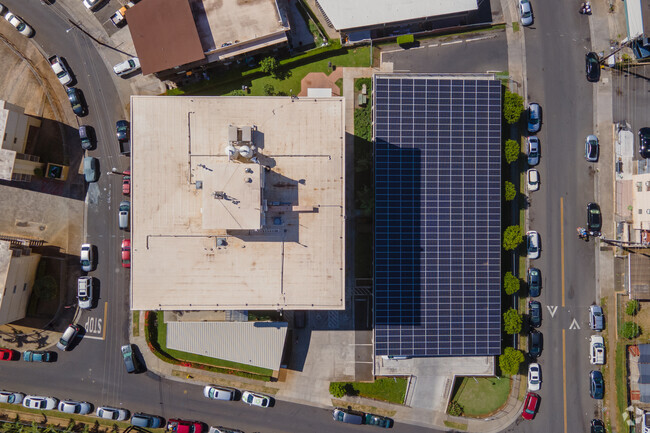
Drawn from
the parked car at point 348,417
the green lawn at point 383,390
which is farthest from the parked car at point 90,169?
the parked car at point 348,417

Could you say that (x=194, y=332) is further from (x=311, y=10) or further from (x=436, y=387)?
(x=311, y=10)

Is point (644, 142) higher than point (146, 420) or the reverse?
higher

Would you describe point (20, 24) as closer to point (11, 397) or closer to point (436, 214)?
point (11, 397)

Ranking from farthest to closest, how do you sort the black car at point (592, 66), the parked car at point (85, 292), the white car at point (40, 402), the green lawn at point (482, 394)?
1. the green lawn at point (482, 394)
2. the black car at point (592, 66)
3. the white car at point (40, 402)
4. the parked car at point (85, 292)

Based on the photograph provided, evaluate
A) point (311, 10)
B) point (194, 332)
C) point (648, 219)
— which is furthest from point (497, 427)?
point (311, 10)

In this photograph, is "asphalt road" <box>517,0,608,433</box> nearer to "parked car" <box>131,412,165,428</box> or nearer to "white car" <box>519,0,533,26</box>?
"white car" <box>519,0,533,26</box>

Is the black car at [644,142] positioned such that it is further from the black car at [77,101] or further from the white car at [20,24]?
the white car at [20,24]

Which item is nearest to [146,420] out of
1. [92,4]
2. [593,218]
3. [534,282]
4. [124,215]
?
[124,215]
